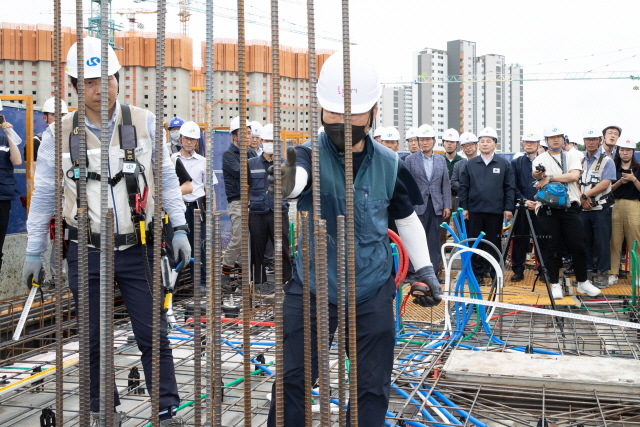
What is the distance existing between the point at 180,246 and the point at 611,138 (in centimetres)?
722

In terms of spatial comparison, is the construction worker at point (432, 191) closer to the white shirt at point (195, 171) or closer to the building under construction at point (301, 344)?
the building under construction at point (301, 344)

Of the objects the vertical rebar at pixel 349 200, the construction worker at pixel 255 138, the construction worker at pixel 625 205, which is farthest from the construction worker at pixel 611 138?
the vertical rebar at pixel 349 200

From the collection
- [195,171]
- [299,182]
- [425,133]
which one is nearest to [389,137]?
[425,133]

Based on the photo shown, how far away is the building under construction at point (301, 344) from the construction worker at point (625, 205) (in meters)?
0.44

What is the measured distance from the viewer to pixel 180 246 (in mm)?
3783

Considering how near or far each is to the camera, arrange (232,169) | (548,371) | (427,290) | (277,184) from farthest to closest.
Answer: (232,169) → (548,371) → (427,290) → (277,184)

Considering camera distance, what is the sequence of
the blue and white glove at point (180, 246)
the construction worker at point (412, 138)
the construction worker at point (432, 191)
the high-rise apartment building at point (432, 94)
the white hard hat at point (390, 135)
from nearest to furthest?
the blue and white glove at point (180, 246) < the construction worker at point (432, 191) < the white hard hat at point (390, 135) < the construction worker at point (412, 138) < the high-rise apartment building at point (432, 94)

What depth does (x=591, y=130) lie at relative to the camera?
8898 mm

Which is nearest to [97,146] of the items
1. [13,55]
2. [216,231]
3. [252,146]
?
[216,231]

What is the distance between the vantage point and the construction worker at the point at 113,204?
139 inches

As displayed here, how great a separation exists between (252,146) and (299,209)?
20.4 ft

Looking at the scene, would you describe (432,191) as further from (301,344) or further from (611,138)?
(301,344)

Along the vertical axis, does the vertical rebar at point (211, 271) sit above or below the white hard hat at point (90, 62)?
below

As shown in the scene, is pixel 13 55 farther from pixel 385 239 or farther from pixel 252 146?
pixel 385 239
